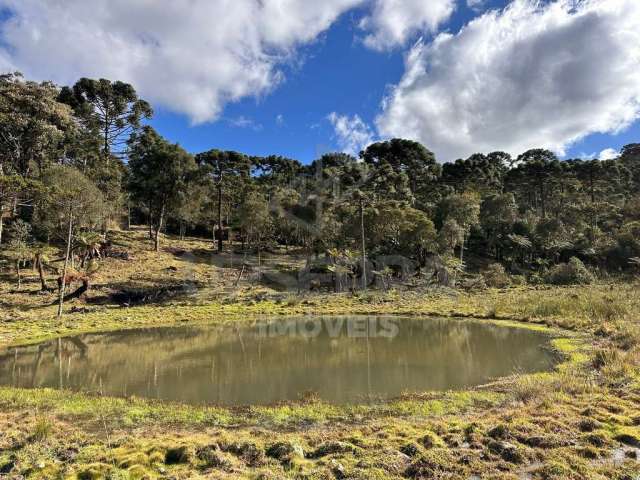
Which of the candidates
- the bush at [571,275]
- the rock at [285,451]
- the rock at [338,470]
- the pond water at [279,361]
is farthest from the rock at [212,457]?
the bush at [571,275]

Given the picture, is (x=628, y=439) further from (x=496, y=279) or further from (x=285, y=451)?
(x=496, y=279)

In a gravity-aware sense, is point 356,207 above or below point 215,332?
above

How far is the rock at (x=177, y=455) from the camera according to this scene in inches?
257

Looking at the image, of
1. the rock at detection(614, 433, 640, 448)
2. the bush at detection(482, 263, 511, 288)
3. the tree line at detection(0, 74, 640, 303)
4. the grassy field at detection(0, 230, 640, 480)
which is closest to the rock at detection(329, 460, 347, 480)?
the grassy field at detection(0, 230, 640, 480)

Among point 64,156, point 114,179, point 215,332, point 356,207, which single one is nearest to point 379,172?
point 356,207

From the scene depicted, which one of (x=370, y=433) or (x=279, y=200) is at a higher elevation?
(x=279, y=200)

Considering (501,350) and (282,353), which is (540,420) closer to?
(501,350)

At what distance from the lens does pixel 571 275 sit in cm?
4234

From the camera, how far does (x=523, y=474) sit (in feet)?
18.7

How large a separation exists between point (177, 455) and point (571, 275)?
45612 mm

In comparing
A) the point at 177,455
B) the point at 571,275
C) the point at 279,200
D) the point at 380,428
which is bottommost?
the point at 177,455

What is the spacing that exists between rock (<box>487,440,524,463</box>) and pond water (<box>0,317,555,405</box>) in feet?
12.7

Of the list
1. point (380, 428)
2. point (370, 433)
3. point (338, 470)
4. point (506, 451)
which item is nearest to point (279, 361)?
point (380, 428)

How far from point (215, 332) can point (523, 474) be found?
1792 cm
